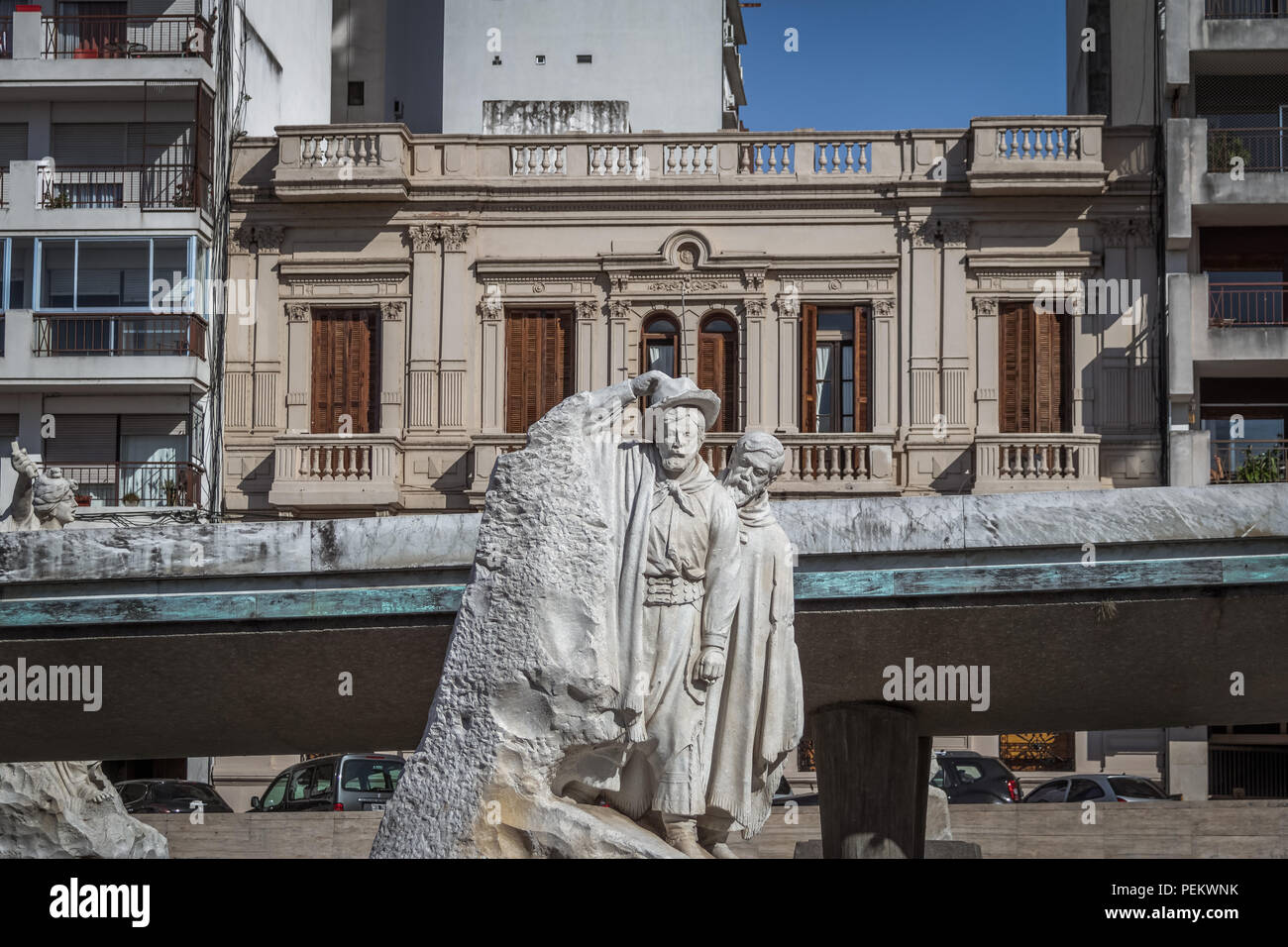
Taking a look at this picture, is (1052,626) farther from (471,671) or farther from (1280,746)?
(1280,746)

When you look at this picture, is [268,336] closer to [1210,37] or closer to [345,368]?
[345,368]

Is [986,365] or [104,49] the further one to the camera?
[104,49]

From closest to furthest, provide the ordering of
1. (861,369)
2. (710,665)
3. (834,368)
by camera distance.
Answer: (710,665), (861,369), (834,368)

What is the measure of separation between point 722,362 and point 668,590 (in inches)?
842

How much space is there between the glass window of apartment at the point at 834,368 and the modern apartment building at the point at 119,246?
9394 millimetres

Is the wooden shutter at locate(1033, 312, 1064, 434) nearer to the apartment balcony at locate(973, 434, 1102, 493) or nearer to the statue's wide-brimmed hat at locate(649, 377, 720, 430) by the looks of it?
the apartment balcony at locate(973, 434, 1102, 493)

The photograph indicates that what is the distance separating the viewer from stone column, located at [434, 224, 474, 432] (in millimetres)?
28906

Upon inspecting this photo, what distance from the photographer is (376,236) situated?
29531mm

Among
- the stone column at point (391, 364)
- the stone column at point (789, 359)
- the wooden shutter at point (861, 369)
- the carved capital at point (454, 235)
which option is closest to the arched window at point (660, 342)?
the stone column at point (789, 359)

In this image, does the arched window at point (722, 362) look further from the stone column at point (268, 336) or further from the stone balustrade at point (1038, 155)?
the stone column at point (268, 336)

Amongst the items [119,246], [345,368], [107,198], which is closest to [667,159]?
[345,368]

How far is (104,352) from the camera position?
99.0 feet

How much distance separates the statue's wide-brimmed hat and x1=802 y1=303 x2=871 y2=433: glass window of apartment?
20837 mm
